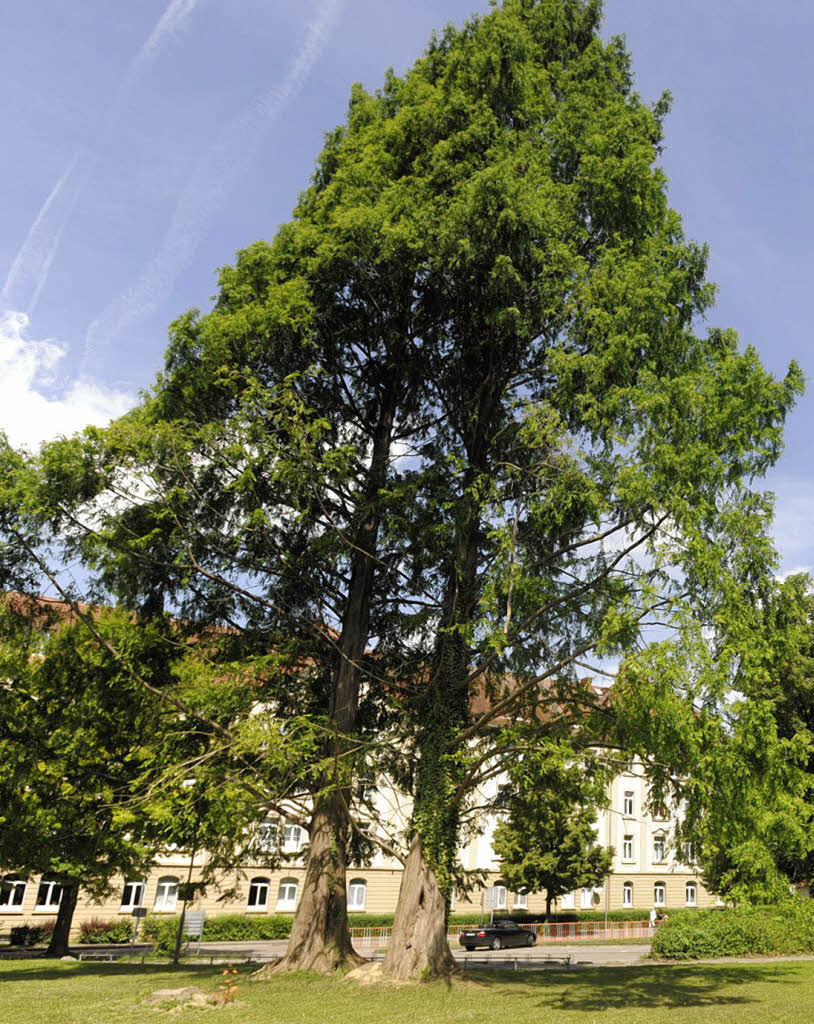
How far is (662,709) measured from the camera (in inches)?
462

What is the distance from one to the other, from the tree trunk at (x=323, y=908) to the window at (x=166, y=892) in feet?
77.8

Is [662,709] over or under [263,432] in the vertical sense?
under

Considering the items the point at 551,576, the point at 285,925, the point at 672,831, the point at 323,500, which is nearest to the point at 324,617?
the point at 323,500

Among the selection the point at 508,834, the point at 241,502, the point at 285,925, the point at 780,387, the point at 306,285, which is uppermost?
the point at 306,285

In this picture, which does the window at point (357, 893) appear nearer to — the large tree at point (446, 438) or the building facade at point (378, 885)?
the building facade at point (378, 885)

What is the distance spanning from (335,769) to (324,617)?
14.6 ft

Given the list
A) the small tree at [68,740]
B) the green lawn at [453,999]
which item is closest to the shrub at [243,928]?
the small tree at [68,740]

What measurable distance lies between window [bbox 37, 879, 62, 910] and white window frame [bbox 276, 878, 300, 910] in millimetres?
10468

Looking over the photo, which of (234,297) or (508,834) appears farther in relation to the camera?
(508,834)

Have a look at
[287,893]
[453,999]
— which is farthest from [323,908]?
[287,893]

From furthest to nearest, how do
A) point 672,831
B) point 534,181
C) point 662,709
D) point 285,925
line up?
point 285,925 < point 534,181 < point 672,831 < point 662,709

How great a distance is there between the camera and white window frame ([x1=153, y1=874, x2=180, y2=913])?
124 feet

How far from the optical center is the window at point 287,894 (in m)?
40.8

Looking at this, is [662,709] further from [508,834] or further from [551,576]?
[508,834]
